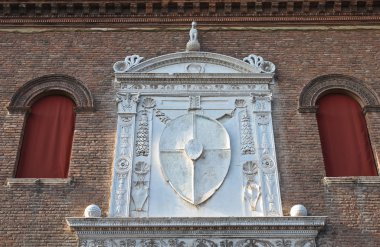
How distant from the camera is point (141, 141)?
1159 cm

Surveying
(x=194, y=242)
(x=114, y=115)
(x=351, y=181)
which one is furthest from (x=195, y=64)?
(x=194, y=242)

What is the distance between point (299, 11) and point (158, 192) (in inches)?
225

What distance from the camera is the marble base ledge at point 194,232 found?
10227 millimetres

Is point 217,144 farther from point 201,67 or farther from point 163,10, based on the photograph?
point 163,10

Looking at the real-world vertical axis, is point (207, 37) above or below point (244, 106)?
above

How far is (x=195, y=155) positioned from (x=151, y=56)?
9.31 feet

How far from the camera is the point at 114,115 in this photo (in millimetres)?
→ 12055

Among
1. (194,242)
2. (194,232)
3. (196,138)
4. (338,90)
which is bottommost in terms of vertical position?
(194,242)

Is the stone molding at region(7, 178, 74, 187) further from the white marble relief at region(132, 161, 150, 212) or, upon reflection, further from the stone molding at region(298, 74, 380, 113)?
the stone molding at region(298, 74, 380, 113)

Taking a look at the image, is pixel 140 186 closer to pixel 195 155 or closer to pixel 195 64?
pixel 195 155

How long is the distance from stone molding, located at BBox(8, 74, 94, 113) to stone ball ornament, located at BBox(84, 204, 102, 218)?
93.7 inches

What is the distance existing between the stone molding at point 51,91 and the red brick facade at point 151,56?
4.8 inches

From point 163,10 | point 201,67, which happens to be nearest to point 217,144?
point 201,67

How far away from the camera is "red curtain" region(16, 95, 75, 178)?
11.6 metres
